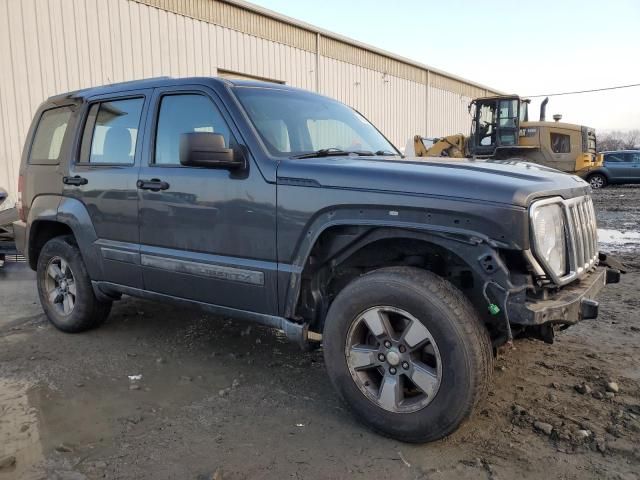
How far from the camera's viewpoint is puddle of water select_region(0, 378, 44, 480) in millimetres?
2590

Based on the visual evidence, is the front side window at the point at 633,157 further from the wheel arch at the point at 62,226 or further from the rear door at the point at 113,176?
the wheel arch at the point at 62,226

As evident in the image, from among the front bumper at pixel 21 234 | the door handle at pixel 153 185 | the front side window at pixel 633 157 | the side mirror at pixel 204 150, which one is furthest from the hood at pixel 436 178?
the front side window at pixel 633 157

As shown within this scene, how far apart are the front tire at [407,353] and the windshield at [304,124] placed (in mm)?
1130

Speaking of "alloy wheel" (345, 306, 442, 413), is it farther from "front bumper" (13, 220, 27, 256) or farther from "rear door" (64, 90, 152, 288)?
"front bumper" (13, 220, 27, 256)

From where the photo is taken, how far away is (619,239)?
9.36 m

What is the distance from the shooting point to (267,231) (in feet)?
10.5

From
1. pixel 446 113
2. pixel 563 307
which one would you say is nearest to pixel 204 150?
pixel 563 307

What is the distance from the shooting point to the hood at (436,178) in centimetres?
254

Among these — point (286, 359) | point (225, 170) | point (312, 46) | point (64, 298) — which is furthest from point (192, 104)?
point (312, 46)

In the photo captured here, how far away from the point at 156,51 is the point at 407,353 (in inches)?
482

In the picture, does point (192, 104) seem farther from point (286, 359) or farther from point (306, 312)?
point (286, 359)

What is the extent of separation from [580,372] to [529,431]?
102cm

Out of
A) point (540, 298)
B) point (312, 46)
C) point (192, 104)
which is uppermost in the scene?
point (312, 46)

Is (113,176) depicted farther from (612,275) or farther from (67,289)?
(612,275)
